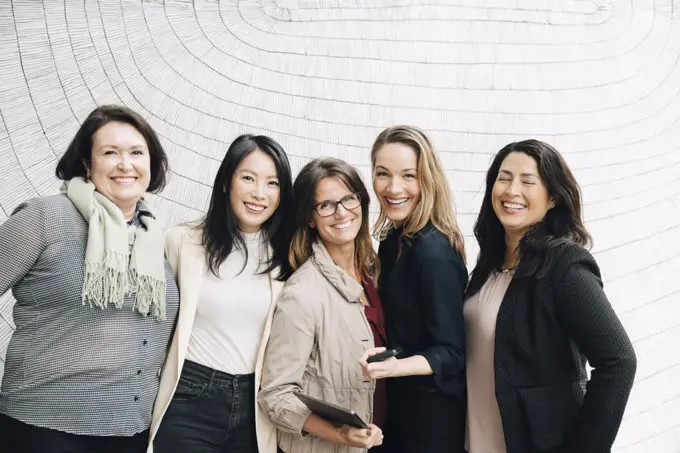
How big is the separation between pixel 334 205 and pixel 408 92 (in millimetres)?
1210

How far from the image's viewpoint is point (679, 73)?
310 cm

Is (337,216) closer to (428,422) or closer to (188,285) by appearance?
(188,285)

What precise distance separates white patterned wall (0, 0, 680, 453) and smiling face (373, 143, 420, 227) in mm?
900

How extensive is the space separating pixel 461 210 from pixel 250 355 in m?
1.31

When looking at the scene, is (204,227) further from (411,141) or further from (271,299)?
(411,141)

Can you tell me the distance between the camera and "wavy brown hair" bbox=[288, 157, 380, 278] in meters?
1.86

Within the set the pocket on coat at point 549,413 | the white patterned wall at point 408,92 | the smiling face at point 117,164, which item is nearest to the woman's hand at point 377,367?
the pocket on coat at point 549,413

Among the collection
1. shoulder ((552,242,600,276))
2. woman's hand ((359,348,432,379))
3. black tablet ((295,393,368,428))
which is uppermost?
shoulder ((552,242,600,276))

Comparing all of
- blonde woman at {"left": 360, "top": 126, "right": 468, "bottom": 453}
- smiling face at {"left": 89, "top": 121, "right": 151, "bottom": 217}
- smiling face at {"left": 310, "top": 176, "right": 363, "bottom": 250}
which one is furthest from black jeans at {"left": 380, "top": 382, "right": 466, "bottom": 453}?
smiling face at {"left": 89, "top": 121, "right": 151, "bottom": 217}

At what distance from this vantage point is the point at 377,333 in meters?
1.81

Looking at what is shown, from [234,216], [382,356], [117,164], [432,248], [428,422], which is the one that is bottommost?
[428,422]

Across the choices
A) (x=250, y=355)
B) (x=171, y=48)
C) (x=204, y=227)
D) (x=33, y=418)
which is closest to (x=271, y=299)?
(x=250, y=355)

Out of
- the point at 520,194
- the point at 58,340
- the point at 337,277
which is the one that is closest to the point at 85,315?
the point at 58,340

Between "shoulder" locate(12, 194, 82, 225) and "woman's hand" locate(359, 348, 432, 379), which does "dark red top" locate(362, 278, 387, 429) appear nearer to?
"woman's hand" locate(359, 348, 432, 379)
